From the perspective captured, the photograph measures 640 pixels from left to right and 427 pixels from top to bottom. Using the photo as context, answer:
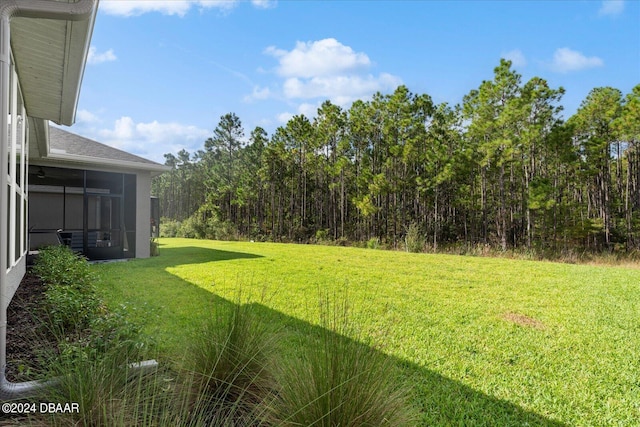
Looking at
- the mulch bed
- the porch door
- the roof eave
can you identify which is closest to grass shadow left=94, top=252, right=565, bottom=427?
the mulch bed

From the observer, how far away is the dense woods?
17.9 meters

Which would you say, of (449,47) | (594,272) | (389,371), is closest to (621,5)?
(449,47)

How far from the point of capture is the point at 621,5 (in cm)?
1034

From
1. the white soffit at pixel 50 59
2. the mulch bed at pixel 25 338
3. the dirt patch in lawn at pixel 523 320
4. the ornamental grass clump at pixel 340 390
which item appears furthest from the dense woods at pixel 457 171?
the ornamental grass clump at pixel 340 390

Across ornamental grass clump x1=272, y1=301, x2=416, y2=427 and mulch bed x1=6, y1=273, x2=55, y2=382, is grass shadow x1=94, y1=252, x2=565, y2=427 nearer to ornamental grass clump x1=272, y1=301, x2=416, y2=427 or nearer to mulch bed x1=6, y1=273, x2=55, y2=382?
ornamental grass clump x1=272, y1=301, x2=416, y2=427

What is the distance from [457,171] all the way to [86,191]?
711 inches

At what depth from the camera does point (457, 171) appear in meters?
20.8

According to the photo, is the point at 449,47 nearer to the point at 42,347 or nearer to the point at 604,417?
the point at 604,417

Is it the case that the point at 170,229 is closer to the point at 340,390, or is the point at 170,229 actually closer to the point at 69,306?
the point at 69,306

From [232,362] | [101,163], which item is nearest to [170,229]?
[101,163]

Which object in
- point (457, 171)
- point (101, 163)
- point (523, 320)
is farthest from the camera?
point (457, 171)

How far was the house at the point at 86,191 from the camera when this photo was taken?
921cm

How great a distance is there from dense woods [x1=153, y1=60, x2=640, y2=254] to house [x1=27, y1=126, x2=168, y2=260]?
10.9 meters

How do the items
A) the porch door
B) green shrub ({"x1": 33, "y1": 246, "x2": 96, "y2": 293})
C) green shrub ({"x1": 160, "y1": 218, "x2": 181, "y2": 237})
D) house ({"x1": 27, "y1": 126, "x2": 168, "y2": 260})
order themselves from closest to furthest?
green shrub ({"x1": 33, "y1": 246, "x2": 96, "y2": 293})
house ({"x1": 27, "y1": 126, "x2": 168, "y2": 260})
the porch door
green shrub ({"x1": 160, "y1": 218, "x2": 181, "y2": 237})
